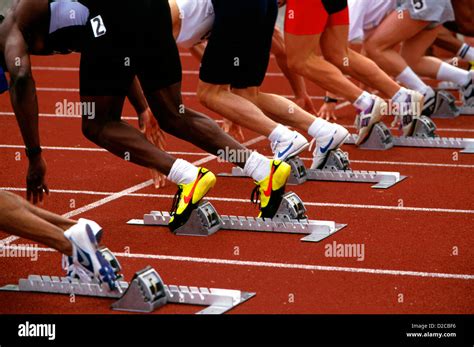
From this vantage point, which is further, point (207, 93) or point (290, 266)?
point (207, 93)

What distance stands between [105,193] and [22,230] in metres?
2.72

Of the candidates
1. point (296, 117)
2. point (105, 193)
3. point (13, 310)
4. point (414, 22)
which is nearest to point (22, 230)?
point (13, 310)

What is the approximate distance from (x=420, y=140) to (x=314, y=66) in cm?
121

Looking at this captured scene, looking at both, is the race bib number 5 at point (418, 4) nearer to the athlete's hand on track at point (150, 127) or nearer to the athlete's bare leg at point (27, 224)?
the athlete's hand on track at point (150, 127)

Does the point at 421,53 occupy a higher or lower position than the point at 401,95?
higher

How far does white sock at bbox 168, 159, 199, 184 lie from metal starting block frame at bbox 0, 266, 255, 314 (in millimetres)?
1121

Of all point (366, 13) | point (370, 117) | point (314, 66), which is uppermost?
point (366, 13)

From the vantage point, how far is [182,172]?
22.8 ft

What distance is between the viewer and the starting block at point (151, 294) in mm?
5691

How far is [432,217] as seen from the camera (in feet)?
24.6

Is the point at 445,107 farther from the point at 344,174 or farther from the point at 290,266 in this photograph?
the point at 290,266

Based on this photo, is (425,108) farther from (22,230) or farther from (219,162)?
(22,230)

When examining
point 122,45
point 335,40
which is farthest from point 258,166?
point 335,40

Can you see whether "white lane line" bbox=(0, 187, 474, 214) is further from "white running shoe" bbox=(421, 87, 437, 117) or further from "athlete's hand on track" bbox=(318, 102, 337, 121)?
"athlete's hand on track" bbox=(318, 102, 337, 121)
